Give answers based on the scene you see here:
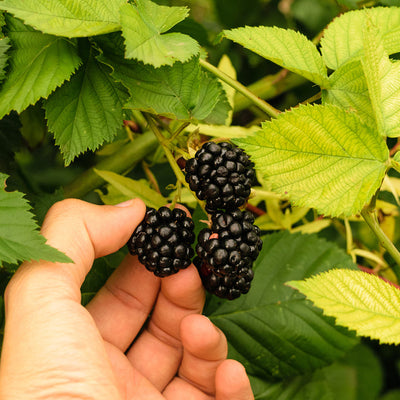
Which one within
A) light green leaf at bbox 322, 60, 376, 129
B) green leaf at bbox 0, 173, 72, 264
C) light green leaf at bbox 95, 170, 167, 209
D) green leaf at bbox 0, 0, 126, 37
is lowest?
light green leaf at bbox 95, 170, 167, 209

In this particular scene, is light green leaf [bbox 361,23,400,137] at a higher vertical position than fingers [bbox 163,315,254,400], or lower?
higher

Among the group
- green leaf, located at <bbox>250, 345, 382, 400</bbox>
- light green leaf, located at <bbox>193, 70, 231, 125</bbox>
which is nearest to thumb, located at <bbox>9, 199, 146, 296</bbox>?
light green leaf, located at <bbox>193, 70, 231, 125</bbox>

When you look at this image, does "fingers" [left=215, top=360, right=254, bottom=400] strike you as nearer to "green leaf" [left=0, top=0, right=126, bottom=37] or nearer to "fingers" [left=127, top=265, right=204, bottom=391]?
"fingers" [left=127, top=265, right=204, bottom=391]

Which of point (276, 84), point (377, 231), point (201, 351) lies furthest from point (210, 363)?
point (276, 84)

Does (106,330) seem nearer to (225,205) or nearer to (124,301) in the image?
(124,301)

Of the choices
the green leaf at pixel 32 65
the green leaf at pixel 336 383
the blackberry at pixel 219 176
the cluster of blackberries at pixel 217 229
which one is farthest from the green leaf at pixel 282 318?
the green leaf at pixel 32 65

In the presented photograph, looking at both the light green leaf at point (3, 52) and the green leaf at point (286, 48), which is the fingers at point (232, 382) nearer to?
the green leaf at point (286, 48)
